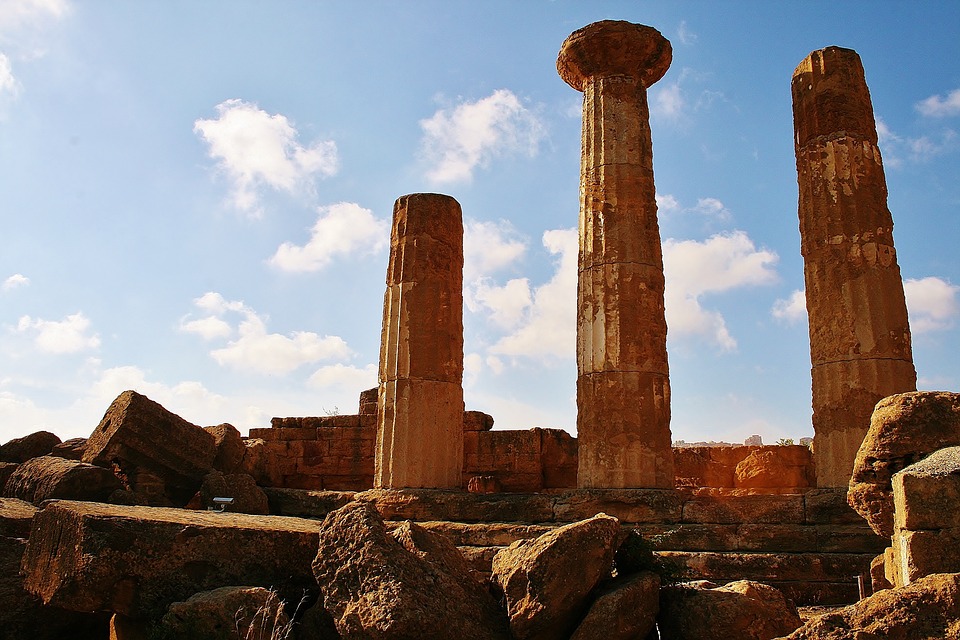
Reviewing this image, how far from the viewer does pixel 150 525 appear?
7.13m

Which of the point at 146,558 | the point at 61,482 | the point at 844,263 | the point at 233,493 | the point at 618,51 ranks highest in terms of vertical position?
the point at 618,51

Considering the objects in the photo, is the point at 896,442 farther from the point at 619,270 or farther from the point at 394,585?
the point at 619,270

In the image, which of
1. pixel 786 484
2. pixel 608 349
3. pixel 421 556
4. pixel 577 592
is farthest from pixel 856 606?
pixel 786 484

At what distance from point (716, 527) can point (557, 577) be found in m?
4.72

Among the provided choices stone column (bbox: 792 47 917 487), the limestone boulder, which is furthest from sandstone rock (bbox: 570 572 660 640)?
the limestone boulder

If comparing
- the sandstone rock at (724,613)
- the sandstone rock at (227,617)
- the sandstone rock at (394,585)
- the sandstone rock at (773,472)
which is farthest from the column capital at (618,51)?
the sandstone rock at (227,617)

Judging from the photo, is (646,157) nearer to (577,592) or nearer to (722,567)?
(722,567)

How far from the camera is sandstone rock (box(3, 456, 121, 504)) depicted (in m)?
11.5

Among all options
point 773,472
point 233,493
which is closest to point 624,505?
point 773,472

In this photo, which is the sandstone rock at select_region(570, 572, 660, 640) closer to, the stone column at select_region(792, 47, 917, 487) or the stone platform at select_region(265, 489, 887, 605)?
the stone platform at select_region(265, 489, 887, 605)

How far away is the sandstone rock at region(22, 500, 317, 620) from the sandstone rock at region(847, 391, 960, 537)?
188 inches

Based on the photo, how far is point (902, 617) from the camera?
185 inches

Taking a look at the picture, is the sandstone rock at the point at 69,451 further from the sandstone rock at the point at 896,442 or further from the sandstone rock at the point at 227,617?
the sandstone rock at the point at 896,442

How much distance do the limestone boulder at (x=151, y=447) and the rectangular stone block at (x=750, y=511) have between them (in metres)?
7.84
